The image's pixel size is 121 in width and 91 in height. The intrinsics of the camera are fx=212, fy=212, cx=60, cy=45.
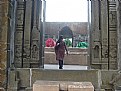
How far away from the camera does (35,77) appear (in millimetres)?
5930

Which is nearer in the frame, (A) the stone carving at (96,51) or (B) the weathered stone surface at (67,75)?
(B) the weathered stone surface at (67,75)

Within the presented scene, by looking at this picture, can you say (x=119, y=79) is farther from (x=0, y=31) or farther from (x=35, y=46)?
(x=0, y=31)

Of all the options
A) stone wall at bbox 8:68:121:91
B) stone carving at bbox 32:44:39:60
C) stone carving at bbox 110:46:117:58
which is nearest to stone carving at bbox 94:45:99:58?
stone carving at bbox 110:46:117:58

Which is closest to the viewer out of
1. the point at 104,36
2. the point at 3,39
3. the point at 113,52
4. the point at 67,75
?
the point at 3,39

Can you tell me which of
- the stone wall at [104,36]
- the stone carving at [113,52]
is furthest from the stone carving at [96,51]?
the stone carving at [113,52]

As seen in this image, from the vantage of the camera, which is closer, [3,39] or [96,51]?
[3,39]

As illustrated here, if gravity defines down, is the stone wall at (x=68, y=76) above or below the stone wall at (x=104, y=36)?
below

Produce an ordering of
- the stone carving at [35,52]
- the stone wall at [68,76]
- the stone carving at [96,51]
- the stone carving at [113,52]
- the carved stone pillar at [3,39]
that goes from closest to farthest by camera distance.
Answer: the carved stone pillar at [3,39] → the stone wall at [68,76] → the stone carving at [113,52] → the stone carving at [96,51] → the stone carving at [35,52]

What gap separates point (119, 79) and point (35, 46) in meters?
2.71

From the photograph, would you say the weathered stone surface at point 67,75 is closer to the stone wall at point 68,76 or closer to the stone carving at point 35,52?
the stone wall at point 68,76

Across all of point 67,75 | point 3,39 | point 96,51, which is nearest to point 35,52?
point 67,75

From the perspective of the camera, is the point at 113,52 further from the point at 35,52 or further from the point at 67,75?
the point at 35,52

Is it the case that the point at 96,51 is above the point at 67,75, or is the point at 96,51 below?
above

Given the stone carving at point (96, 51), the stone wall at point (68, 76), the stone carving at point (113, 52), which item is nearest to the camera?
the stone wall at point (68, 76)
